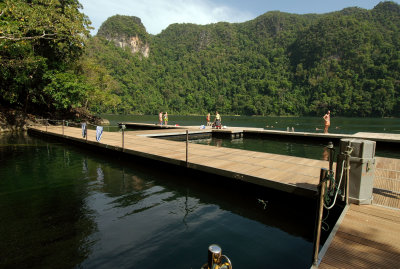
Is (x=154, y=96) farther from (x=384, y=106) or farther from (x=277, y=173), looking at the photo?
(x=277, y=173)

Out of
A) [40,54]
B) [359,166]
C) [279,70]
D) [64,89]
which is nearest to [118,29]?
[279,70]

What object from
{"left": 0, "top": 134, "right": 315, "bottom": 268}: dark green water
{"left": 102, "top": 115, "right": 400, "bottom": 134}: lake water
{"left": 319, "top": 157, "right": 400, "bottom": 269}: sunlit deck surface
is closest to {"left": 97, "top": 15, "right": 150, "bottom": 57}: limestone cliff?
{"left": 102, "top": 115, "right": 400, "bottom": 134}: lake water

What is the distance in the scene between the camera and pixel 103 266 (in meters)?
3.92

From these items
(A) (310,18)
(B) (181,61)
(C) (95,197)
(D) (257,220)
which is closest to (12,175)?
(C) (95,197)

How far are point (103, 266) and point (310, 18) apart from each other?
9159 inches

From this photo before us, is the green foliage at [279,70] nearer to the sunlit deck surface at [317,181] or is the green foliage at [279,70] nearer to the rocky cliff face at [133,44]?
the rocky cliff face at [133,44]

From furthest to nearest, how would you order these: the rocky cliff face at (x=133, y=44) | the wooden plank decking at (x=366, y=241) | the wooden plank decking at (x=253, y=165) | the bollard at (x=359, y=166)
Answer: the rocky cliff face at (x=133, y=44) → the wooden plank decking at (x=253, y=165) → the bollard at (x=359, y=166) → the wooden plank decking at (x=366, y=241)

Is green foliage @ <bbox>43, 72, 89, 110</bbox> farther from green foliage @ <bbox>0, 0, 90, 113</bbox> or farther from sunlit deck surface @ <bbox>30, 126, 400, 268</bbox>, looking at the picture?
sunlit deck surface @ <bbox>30, 126, 400, 268</bbox>

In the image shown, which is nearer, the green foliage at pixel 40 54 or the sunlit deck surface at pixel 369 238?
the sunlit deck surface at pixel 369 238

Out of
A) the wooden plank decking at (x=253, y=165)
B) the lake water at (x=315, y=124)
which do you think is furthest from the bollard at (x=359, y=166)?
the lake water at (x=315, y=124)

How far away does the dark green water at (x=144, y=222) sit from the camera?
4.17 metres

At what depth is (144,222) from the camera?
5.49 m

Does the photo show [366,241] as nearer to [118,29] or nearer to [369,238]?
Result: [369,238]

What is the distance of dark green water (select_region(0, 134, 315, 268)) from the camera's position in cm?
417
